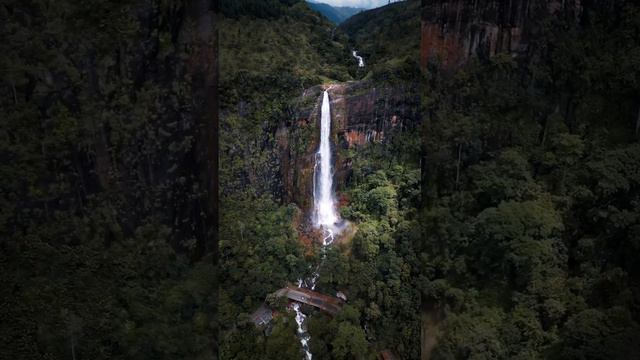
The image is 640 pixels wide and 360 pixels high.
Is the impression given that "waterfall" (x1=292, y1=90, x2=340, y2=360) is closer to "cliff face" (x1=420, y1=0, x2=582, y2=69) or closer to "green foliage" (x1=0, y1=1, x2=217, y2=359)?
"cliff face" (x1=420, y1=0, x2=582, y2=69)

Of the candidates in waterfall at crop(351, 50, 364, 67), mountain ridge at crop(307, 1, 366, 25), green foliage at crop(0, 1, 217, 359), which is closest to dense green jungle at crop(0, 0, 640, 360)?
green foliage at crop(0, 1, 217, 359)

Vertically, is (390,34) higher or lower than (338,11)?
lower

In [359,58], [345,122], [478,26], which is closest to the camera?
[478,26]

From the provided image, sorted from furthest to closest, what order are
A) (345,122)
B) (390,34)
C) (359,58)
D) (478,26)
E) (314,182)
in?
(359,58), (390,34), (314,182), (345,122), (478,26)

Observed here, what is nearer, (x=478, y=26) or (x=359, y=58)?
(x=478, y=26)

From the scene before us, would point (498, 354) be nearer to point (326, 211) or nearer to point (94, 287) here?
point (326, 211)

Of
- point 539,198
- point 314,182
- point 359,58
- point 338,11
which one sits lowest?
point 314,182

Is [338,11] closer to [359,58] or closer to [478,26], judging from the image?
[359,58]

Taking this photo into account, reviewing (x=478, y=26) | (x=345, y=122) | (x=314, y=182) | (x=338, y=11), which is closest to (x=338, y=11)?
(x=338, y=11)
